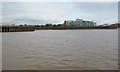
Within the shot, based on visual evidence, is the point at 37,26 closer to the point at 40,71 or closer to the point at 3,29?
the point at 3,29

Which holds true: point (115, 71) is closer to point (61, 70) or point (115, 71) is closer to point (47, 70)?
point (61, 70)

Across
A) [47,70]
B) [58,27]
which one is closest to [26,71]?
[47,70]

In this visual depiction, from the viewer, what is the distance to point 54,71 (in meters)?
10.5

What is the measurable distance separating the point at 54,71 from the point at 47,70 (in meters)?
0.47

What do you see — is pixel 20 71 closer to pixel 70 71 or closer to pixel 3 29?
pixel 70 71

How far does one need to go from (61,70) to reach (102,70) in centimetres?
223

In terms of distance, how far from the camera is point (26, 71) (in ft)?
34.3

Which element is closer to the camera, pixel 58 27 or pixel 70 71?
pixel 70 71

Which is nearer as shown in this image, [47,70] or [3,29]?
[47,70]

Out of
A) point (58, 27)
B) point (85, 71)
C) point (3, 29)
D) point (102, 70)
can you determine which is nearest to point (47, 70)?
point (85, 71)

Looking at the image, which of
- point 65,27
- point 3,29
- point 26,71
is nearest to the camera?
point 26,71

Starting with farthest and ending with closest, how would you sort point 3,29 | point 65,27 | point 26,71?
point 65,27
point 3,29
point 26,71

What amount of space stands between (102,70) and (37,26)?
18822 centimetres

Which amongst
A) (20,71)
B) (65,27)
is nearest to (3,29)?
(20,71)
